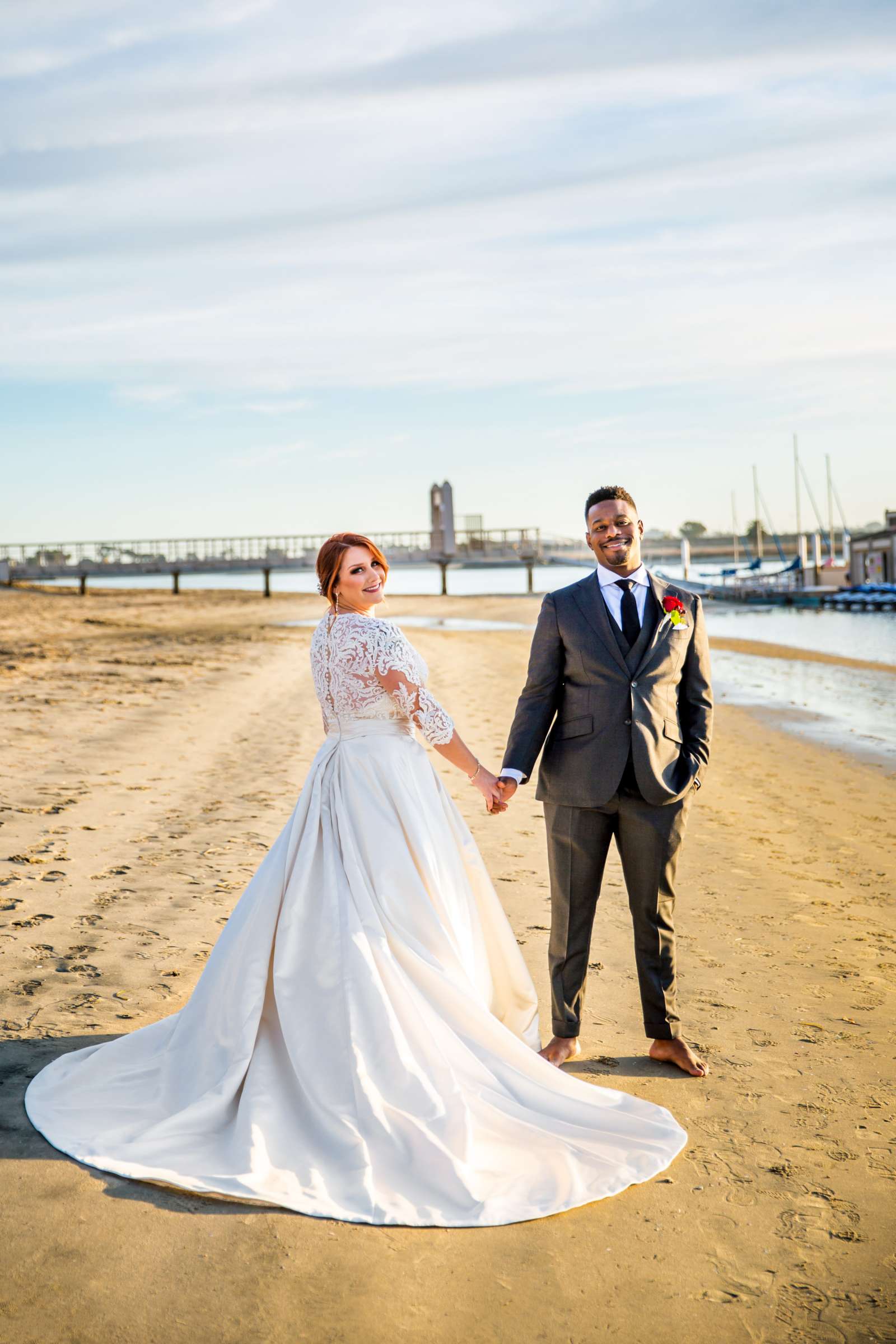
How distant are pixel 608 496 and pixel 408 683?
96 cm

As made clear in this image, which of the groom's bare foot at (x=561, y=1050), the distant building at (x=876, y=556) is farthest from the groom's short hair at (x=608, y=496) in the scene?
the distant building at (x=876, y=556)

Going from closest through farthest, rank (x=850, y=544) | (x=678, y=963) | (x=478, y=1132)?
(x=478, y=1132) → (x=678, y=963) → (x=850, y=544)

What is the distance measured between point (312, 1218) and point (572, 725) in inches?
69.9

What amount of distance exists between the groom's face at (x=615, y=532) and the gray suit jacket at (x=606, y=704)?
120mm

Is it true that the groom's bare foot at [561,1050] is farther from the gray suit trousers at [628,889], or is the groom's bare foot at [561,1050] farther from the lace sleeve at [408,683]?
the lace sleeve at [408,683]

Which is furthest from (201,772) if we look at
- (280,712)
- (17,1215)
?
(17,1215)

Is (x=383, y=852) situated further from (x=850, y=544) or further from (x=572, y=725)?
(x=850, y=544)

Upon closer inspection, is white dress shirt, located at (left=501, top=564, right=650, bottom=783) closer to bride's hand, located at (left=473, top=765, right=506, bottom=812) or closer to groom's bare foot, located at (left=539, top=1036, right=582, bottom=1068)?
bride's hand, located at (left=473, top=765, right=506, bottom=812)

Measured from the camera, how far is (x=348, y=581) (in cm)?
376

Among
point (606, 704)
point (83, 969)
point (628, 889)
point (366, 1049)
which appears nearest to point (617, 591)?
point (606, 704)

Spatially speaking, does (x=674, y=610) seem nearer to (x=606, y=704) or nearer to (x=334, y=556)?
(x=606, y=704)

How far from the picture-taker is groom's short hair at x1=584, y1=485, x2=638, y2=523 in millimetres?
3830

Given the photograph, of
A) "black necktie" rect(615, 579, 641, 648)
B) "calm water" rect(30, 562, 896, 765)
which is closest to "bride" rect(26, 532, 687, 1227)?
"black necktie" rect(615, 579, 641, 648)

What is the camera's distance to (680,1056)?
12.8ft
